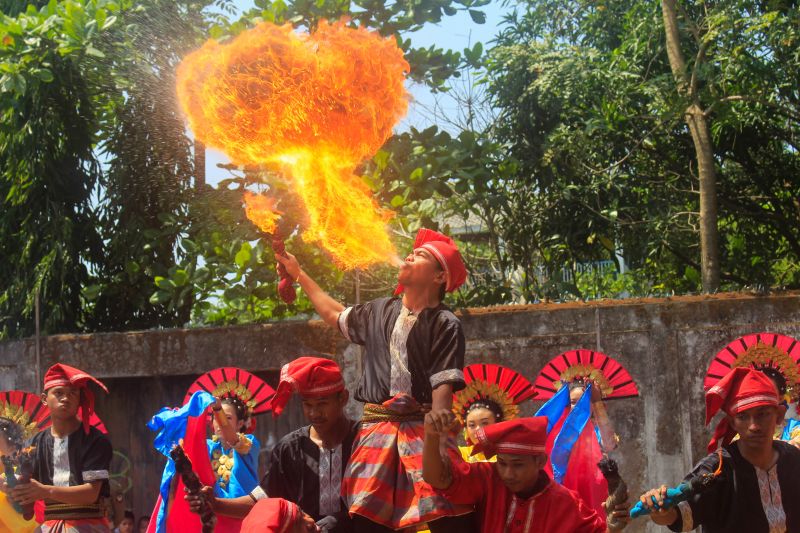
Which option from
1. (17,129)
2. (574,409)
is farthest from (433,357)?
(17,129)

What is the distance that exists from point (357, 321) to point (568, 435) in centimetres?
248

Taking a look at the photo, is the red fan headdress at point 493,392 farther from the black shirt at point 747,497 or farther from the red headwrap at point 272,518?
the red headwrap at point 272,518

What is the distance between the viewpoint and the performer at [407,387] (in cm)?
482

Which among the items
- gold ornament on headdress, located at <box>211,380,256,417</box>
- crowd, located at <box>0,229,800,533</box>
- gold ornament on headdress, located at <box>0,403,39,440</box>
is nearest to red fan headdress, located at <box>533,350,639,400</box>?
gold ornament on headdress, located at <box>211,380,256,417</box>

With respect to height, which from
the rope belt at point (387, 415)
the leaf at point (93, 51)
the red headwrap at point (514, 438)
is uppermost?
the leaf at point (93, 51)

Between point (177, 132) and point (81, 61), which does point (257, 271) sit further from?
point (81, 61)

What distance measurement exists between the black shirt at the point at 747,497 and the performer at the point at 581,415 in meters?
1.56

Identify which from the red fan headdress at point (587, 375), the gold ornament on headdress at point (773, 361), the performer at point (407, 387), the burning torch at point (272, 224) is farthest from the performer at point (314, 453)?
the gold ornament on headdress at point (773, 361)

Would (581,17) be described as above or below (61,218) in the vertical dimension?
above

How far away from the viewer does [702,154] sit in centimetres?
1123

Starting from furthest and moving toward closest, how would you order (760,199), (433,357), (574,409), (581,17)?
(581,17), (760,199), (574,409), (433,357)

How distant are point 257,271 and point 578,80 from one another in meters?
4.14

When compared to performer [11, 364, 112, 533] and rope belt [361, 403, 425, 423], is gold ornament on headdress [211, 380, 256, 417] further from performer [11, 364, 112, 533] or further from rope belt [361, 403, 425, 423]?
rope belt [361, 403, 425, 423]

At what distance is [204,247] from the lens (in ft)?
35.7
